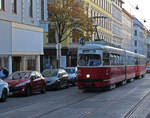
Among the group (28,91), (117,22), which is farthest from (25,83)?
(117,22)

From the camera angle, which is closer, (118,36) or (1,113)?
(1,113)

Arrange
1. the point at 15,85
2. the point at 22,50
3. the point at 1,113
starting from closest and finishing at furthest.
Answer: the point at 1,113
the point at 15,85
the point at 22,50

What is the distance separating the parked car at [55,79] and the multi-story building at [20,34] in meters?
4.18

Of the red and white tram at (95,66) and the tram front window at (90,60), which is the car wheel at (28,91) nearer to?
the red and white tram at (95,66)

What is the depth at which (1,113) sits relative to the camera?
12734 millimetres

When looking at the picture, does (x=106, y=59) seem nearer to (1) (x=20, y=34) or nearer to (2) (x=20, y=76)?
(2) (x=20, y=76)

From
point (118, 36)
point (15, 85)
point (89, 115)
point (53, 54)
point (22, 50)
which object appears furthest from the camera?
point (118, 36)

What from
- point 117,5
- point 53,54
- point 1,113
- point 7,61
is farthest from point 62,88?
point 117,5

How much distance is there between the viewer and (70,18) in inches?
1377

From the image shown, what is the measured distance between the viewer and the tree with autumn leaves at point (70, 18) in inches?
1377

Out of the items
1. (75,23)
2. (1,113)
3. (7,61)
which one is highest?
(75,23)

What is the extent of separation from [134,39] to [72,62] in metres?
61.2

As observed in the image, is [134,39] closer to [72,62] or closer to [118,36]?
[118,36]

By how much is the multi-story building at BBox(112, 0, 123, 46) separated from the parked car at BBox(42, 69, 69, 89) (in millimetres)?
50561
